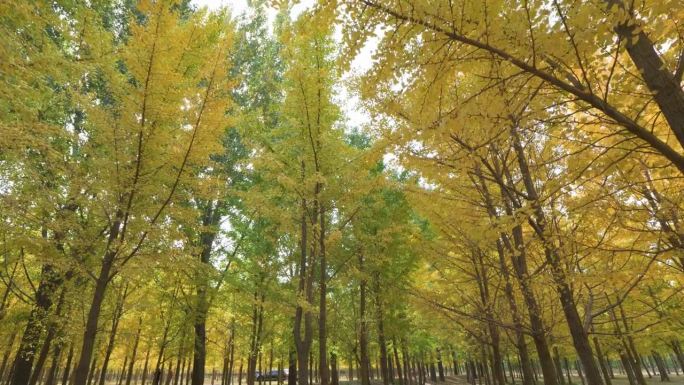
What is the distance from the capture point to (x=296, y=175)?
27.5 feet

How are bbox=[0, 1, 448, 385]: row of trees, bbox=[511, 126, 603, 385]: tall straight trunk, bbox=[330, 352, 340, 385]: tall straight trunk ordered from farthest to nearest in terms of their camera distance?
bbox=[330, 352, 340, 385]: tall straight trunk → bbox=[0, 1, 448, 385]: row of trees → bbox=[511, 126, 603, 385]: tall straight trunk

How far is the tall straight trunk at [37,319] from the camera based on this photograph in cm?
895

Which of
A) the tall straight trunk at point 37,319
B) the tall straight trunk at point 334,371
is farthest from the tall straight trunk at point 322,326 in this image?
the tall straight trunk at point 334,371

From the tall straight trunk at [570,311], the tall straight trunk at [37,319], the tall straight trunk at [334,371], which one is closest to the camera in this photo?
the tall straight trunk at [570,311]

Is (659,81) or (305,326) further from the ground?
(659,81)

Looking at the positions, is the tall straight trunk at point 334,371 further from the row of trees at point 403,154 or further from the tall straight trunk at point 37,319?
the tall straight trunk at point 37,319

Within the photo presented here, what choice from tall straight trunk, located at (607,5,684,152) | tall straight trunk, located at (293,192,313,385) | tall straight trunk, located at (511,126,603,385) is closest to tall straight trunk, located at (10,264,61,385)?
tall straight trunk, located at (293,192,313,385)

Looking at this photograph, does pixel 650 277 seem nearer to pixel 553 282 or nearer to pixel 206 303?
pixel 553 282

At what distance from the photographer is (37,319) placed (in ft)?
29.7

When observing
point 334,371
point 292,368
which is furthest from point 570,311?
point 334,371

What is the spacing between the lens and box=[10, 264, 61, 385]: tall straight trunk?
8.95m

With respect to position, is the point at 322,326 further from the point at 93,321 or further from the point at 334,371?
the point at 334,371

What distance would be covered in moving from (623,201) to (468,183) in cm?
227

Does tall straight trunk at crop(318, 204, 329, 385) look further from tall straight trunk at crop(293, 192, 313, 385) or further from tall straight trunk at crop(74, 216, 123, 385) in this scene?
tall straight trunk at crop(74, 216, 123, 385)
